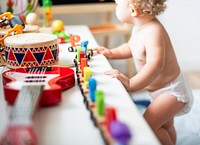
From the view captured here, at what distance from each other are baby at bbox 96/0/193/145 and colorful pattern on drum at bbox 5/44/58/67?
0.69 feet

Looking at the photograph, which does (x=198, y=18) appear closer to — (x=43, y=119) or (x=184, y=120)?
(x=184, y=120)

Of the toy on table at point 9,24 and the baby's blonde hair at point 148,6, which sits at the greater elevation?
the baby's blonde hair at point 148,6

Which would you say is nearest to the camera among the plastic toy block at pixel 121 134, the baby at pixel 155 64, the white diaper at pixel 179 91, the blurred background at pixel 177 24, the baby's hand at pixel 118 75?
the plastic toy block at pixel 121 134

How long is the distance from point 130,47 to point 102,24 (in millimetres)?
1159

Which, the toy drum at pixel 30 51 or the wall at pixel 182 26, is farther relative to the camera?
the wall at pixel 182 26

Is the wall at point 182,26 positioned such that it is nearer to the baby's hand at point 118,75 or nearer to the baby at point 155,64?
the baby at point 155,64

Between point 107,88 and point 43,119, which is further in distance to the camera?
point 107,88

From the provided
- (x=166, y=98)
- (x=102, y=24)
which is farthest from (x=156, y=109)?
(x=102, y=24)

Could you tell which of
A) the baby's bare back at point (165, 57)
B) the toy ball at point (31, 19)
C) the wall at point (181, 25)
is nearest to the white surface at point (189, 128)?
the baby's bare back at point (165, 57)

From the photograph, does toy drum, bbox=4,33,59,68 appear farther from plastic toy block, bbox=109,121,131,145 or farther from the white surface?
the white surface

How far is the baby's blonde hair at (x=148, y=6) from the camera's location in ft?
3.18

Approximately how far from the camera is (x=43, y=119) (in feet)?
1.98

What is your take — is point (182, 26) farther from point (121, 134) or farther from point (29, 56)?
point (121, 134)

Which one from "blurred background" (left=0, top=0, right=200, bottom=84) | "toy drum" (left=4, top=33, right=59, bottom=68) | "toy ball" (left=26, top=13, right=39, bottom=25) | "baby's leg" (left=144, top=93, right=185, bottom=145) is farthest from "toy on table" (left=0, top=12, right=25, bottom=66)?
"blurred background" (left=0, top=0, right=200, bottom=84)
